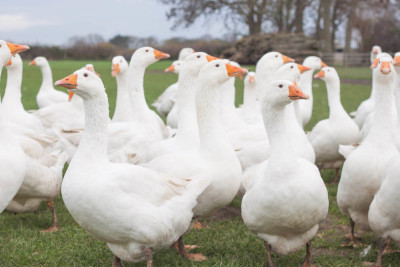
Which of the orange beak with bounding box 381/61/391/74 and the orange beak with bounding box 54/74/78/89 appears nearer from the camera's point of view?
the orange beak with bounding box 54/74/78/89

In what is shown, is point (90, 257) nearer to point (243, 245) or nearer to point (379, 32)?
point (243, 245)

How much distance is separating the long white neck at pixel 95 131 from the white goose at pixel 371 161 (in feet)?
7.82

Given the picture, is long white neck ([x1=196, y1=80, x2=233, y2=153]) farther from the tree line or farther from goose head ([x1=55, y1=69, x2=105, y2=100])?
the tree line

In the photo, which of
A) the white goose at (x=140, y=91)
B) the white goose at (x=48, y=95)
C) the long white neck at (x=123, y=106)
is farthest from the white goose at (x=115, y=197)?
the white goose at (x=48, y=95)

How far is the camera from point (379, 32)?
4678cm

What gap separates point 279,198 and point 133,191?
118cm

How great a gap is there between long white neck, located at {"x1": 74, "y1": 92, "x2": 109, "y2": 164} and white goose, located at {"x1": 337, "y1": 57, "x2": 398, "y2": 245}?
2383 millimetres

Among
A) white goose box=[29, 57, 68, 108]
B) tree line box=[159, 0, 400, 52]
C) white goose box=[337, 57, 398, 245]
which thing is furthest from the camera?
tree line box=[159, 0, 400, 52]

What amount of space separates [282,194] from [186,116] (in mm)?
1887

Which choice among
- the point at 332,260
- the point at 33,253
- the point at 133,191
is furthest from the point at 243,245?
the point at 33,253

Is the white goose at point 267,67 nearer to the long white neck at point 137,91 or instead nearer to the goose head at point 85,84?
the long white neck at point 137,91

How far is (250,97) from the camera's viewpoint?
25.9ft

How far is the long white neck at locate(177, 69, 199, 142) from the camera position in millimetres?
5402

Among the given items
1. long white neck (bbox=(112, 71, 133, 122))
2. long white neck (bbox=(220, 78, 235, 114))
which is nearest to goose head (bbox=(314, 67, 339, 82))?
long white neck (bbox=(220, 78, 235, 114))
